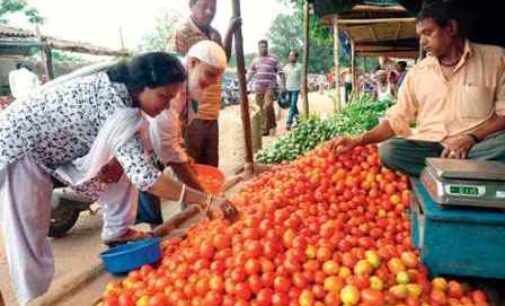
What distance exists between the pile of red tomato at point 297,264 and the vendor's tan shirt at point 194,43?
172 centimetres

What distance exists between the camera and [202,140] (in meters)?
4.67

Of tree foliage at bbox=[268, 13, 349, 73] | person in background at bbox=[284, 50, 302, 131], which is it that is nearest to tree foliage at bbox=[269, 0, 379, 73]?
tree foliage at bbox=[268, 13, 349, 73]

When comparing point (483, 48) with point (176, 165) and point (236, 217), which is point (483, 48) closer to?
point (236, 217)

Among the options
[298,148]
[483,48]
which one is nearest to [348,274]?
[483,48]

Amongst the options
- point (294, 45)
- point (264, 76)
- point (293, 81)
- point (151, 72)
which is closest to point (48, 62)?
point (264, 76)

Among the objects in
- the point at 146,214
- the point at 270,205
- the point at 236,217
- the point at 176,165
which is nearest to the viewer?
the point at 236,217

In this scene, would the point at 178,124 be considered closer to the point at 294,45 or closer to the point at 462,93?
the point at 462,93

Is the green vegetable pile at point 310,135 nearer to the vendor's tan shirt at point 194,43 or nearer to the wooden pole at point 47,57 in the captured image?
the vendor's tan shirt at point 194,43

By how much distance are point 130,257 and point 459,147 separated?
1918 mm

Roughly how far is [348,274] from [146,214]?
230cm

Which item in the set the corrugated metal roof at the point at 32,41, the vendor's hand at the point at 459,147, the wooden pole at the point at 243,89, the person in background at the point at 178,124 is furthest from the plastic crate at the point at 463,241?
the corrugated metal roof at the point at 32,41

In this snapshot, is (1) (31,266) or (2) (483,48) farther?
(2) (483,48)

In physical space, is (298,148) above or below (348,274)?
below

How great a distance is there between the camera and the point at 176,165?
3363mm
